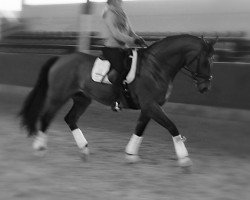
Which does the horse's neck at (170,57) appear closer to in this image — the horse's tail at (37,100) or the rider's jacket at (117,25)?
the rider's jacket at (117,25)

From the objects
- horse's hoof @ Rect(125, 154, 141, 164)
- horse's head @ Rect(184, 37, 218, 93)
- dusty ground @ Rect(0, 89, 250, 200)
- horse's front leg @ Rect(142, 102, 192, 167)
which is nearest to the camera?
dusty ground @ Rect(0, 89, 250, 200)

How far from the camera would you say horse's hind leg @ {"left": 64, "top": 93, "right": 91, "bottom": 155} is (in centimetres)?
583

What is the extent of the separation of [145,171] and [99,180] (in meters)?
0.72

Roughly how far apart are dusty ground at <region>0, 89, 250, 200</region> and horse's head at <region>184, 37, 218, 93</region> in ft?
3.70

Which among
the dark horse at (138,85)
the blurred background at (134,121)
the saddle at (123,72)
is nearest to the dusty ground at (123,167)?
the blurred background at (134,121)

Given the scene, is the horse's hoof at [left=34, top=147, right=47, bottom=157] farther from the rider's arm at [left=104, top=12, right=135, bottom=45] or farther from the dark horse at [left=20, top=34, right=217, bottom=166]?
the rider's arm at [left=104, top=12, right=135, bottom=45]

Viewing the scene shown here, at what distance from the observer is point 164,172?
17.3ft

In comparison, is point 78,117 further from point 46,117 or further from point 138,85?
point 138,85

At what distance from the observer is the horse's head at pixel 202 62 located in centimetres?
535

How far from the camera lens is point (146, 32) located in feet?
42.1

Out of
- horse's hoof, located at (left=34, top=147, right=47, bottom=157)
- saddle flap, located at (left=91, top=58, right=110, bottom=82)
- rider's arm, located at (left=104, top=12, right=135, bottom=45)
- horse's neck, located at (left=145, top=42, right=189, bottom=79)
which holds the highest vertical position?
rider's arm, located at (left=104, top=12, right=135, bottom=45)

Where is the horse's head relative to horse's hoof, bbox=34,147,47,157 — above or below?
above

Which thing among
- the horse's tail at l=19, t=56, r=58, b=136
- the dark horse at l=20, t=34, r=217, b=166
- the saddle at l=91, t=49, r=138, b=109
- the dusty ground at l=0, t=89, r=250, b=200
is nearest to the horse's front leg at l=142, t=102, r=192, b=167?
the dark horse at l=20, t=34, r=217, b=166

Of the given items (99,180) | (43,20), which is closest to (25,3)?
(43,20)
